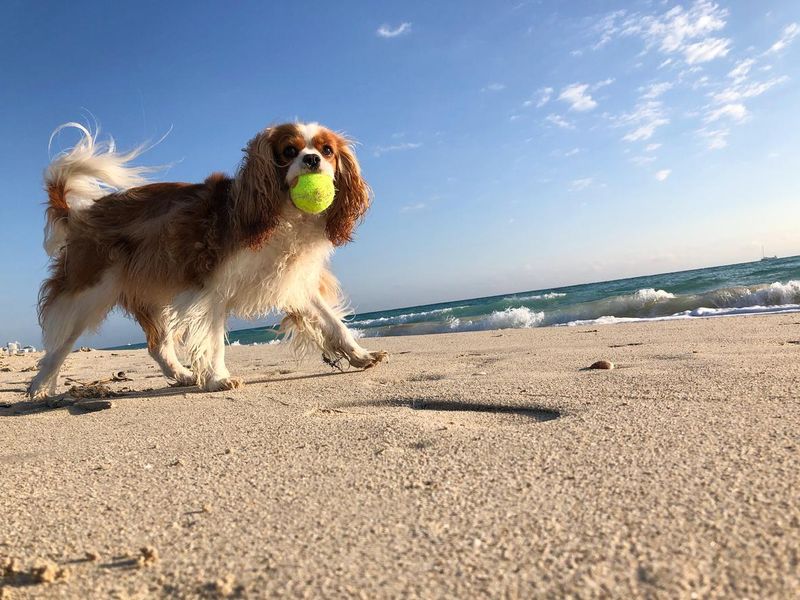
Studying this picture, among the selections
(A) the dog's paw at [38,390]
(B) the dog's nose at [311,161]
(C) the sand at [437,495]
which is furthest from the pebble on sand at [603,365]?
(A) the dog's paw at [38,390]

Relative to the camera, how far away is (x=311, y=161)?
128 inches

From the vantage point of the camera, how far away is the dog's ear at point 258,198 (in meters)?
3.22

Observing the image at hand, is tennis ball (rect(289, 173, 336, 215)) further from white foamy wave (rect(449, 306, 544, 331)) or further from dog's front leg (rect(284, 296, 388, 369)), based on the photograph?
white foamy wave (rect(449, 306, 544, 331))

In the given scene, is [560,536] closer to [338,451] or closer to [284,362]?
[338,451]

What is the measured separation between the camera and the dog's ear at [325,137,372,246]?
3.49m

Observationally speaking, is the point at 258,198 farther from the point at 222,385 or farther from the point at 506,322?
the point at 506,322

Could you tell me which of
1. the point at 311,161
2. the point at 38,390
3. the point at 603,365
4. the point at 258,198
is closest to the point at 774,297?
the point at 603,365

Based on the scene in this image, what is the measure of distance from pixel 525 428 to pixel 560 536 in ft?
2.36

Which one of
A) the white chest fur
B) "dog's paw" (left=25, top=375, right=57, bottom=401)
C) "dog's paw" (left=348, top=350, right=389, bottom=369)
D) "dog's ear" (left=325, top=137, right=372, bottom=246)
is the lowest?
"dog's paw" (left=348, top=350, right=389, bottom=369)

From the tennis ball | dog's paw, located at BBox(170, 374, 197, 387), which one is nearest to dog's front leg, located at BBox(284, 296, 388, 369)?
dog's paw, located at BBox(170, 374, 197, 387)

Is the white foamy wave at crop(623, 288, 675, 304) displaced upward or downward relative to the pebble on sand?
downward

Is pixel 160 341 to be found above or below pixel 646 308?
above

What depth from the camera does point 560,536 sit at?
99cm

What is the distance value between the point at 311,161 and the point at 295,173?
4.4 inches
